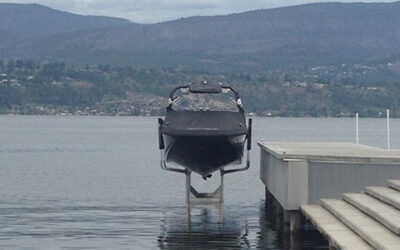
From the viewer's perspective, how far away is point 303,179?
88.7 feet

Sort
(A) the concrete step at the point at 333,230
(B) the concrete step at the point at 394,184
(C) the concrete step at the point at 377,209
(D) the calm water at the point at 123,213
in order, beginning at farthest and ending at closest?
1. (D) the calm water at the point at 123,213
2. (B) the concrete step at the point at 394,184
3. (C) the concrete step at the point at 377,209
4. (A) the concrete step at the point at 333,230

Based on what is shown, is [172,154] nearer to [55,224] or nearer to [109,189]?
[55,224]

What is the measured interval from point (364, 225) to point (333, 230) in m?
0.81

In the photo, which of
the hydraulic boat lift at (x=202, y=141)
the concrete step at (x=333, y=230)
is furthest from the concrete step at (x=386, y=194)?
the hydraulic boat lift at (x=202, y=141)

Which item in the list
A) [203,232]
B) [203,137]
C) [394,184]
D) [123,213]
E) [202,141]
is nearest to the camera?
[394,184]

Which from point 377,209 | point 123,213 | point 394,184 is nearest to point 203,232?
point 123,213

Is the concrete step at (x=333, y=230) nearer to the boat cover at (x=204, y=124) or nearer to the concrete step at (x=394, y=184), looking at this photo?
the concrete step at (x=394, y=184)

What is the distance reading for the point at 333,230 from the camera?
72.4 feet

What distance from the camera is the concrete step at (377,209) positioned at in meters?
20.5

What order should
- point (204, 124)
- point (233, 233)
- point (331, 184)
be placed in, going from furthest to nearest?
point (204, 124)
point (233, 233)
point (331, 184)

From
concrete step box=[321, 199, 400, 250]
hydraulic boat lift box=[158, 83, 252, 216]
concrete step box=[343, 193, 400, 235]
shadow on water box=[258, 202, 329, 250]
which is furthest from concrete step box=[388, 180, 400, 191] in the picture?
hydraulic boat lift box=[158, 83, 252, 216]

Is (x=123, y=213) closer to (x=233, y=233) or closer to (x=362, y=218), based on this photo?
(x=233, y=233)

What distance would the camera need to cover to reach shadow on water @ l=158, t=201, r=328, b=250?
28.0 m

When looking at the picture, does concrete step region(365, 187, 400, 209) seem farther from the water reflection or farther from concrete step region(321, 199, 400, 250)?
the water reflection
